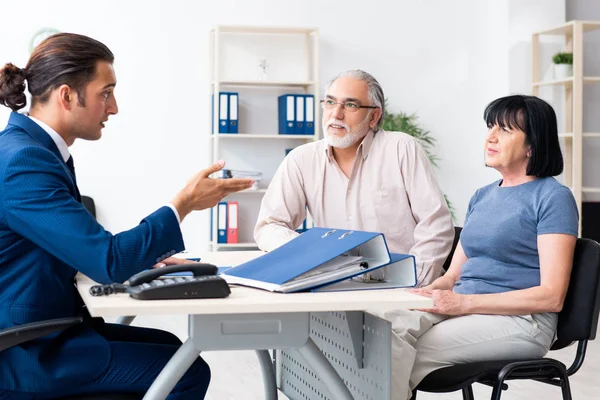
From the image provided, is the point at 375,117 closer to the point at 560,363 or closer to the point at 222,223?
the point at 560,363

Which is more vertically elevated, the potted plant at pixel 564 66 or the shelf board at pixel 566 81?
the potted plant at pixel 564 66

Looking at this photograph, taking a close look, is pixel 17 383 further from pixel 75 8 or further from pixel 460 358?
pixel 75 8

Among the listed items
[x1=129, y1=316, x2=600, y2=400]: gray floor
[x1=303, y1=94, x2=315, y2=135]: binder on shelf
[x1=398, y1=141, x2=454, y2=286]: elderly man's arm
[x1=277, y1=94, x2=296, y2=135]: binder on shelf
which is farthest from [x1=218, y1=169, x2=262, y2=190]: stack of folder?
[x1=398, y1=141, x2=454, y2=286]: elderly man's arm

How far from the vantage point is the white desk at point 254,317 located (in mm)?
1514

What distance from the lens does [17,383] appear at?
162 cm

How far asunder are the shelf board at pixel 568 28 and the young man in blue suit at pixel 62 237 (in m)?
4.61

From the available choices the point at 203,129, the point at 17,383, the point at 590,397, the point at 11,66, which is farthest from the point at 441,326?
the point at 203,129

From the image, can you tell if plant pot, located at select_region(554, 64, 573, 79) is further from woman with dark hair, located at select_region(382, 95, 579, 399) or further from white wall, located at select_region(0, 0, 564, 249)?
woman with dark hair, located at select_region(382, 95, 579, 399)

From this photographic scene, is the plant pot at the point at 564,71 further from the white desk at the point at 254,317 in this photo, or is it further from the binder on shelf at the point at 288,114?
the white desk at the point at 254,317

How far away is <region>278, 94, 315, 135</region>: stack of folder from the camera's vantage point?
5.67 m

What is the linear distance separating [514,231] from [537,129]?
0.95 ft

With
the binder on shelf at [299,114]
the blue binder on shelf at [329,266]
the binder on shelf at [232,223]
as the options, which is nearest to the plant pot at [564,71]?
the binder on shelf at [299,114]

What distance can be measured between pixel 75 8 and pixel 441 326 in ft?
14.2

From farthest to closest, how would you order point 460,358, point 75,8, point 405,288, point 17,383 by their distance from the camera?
point 75,8, point 460,358, point 405,288, point 17,383
